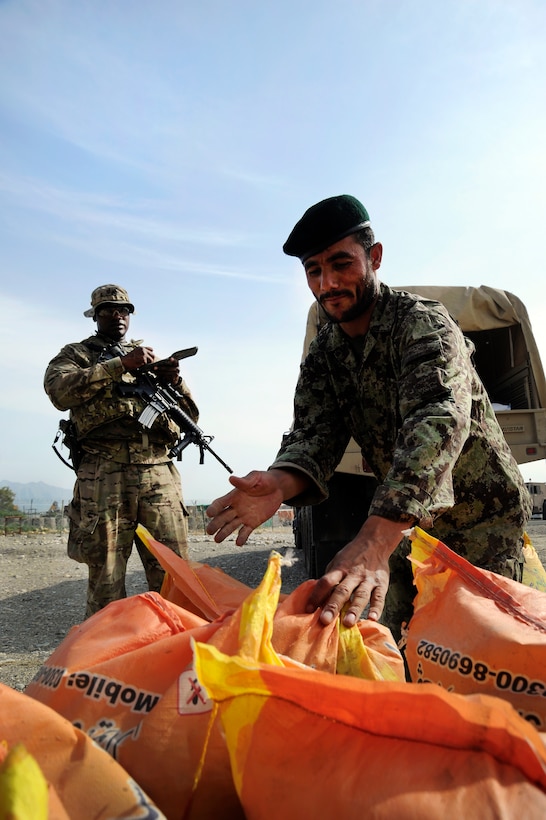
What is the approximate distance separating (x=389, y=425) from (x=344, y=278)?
49 centimetres

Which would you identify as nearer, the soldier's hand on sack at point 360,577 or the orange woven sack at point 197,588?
the soldier's hand on sack at point 360,577

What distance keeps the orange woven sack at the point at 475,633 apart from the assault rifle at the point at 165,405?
123 inches

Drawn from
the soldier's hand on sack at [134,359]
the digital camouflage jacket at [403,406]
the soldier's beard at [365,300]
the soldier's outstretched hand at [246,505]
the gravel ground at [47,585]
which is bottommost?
the gravel ground at [47,585]

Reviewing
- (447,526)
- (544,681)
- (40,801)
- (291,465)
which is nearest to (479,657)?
(544,681)

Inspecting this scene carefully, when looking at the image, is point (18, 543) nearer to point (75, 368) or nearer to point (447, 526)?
point (75, 368)

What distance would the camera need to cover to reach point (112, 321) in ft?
15.0

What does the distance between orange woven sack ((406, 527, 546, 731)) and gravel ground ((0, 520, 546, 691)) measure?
8.69 feet

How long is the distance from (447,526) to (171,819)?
1508 mm

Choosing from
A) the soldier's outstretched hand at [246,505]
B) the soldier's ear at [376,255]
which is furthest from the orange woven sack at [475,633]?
the soldier's ear at [376,255]

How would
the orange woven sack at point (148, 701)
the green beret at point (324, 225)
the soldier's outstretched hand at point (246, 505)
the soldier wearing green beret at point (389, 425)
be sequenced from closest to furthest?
the orange woven sack at point (148, 701) → the soldier wearing green beret at point (389, 425) → the soldier's outstretched hand at point (246, 505) → the green beret at point (324, 225)

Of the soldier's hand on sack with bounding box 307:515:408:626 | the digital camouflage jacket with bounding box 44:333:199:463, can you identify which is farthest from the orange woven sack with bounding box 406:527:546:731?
the digital camouflage jacket with bounding box 44:333:199:463

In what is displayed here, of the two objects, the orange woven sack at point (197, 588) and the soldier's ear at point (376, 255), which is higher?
the soldier's ear at point (376, 255)

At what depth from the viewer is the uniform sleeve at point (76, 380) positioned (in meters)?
4.02

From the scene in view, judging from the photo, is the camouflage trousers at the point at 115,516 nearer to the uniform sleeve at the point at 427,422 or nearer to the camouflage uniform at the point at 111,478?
the camouflage uniform at the point at 111,478
